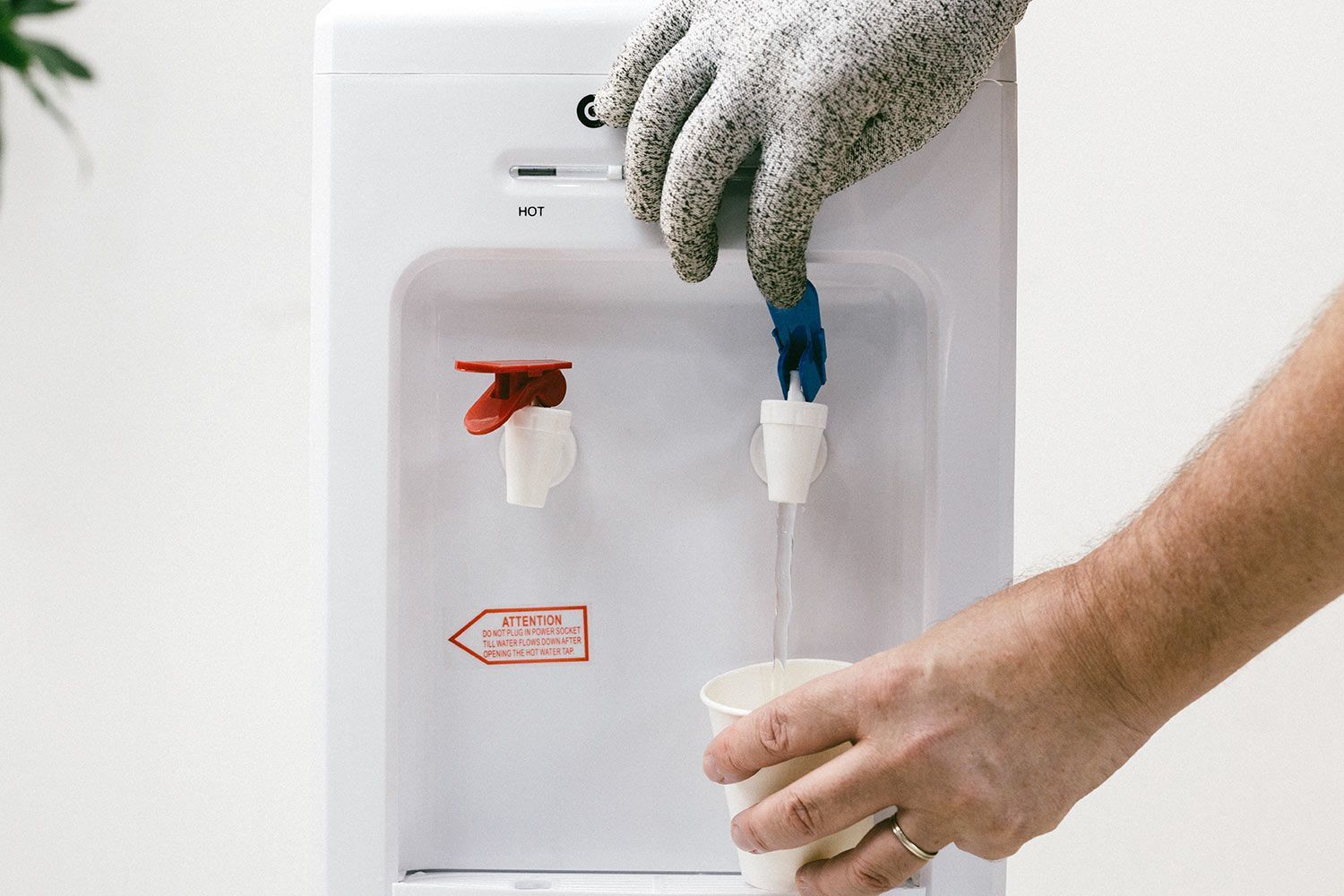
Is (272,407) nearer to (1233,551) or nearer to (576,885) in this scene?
(576,885)

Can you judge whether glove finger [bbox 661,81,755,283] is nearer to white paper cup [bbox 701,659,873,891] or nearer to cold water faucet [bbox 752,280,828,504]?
cold water faucet [bbox 752,280,828,504]

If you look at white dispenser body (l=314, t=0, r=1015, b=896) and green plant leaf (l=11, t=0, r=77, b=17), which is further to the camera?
green plant leaf (l=11, t=0, r=77, b=17)

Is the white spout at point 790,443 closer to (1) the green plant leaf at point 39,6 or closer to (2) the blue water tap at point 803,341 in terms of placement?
(2) the blue water tap at point 803,341

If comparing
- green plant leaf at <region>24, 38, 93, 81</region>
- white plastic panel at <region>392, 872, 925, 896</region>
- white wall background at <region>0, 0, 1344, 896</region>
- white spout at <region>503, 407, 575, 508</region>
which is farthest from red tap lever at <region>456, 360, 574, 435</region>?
green plant leaf at <region>24, 38, 93, 81</region>

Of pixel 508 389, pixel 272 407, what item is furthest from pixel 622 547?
pixel 272 407

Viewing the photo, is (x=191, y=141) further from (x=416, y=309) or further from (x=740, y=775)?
(x=740, y=775)

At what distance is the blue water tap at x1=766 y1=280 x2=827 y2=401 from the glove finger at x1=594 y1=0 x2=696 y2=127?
0.42 ft

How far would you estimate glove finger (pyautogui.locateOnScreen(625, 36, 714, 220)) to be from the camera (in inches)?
19.7

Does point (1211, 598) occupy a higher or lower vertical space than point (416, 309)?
lower

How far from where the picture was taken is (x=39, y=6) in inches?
40.0

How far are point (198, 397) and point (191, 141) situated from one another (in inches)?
9.2

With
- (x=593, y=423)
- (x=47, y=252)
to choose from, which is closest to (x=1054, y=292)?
(x=593, y=423)

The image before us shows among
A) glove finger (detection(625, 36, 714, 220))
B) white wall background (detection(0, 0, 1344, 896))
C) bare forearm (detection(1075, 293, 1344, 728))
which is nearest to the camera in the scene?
bare forearm (detection(1075, 293, 1344, 728))

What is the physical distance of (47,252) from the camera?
3.36ft
